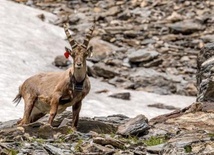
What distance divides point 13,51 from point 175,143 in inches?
897

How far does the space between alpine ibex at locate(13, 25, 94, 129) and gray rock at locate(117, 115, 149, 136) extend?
4.14 feet

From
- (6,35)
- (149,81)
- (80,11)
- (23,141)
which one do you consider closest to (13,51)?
(6,35)

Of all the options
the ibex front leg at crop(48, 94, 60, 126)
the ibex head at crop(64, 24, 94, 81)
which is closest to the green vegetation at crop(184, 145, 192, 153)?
the ibex head at crop(64, 24, 94, 81)

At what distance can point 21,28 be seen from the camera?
3669 centimetres

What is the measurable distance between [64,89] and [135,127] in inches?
70.7

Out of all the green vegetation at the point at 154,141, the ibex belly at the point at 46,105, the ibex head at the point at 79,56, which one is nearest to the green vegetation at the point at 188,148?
the green vegetation at the point at 154,141

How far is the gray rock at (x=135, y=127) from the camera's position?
13.1 m

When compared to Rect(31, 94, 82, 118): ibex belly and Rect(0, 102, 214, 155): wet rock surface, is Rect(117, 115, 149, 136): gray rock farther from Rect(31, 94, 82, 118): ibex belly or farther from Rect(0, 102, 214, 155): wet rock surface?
Rect(31, 94, 82, 118): ibex belly

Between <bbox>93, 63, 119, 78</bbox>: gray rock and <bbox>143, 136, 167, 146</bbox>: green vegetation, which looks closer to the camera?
<bbox>143, 136, 167, 146</bbox>: green vegetation

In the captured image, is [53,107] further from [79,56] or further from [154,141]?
[154,141]

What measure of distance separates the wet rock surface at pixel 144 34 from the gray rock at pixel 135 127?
17059 mm

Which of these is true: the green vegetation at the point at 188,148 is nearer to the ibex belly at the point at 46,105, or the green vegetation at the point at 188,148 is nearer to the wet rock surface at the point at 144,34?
the ibex belly at the point at 46,105

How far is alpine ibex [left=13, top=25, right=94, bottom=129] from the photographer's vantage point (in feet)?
44.7

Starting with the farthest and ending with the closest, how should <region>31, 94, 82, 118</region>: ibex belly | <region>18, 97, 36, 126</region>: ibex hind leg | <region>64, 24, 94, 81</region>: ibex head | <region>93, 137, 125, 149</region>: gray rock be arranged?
<region>18, 97, 36, 126</region>: ibex hind leg, <region>31, 94, 82, 118</region>: ibex belly, <region>64, 24, 94, 81</region>: ibex head, <region>93, 137, 125, 149</region>: gray rock
